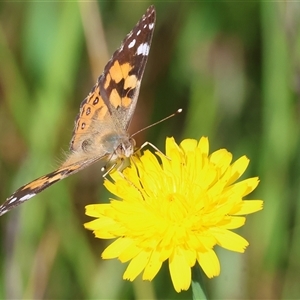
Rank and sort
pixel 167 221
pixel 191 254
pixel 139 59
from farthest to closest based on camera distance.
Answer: pixel 139 59, pixel 167 221, pixel 191 254

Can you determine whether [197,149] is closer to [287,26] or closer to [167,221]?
[167,221]

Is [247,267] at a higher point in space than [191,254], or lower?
lower

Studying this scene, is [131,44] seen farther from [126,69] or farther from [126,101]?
[126,101]

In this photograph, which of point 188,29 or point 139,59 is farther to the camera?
point 188,29

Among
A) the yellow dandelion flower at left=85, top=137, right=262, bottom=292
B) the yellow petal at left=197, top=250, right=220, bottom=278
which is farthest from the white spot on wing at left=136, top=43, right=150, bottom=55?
the yellow petal at left=197, top=250, right=220, bottom=278

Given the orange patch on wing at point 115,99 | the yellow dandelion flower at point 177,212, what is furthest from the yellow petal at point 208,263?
the orange patch on wing at point 115,99

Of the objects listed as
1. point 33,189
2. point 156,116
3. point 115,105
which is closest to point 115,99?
point 115,105

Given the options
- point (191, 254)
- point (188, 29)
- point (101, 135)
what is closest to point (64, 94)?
point (101, 135)
